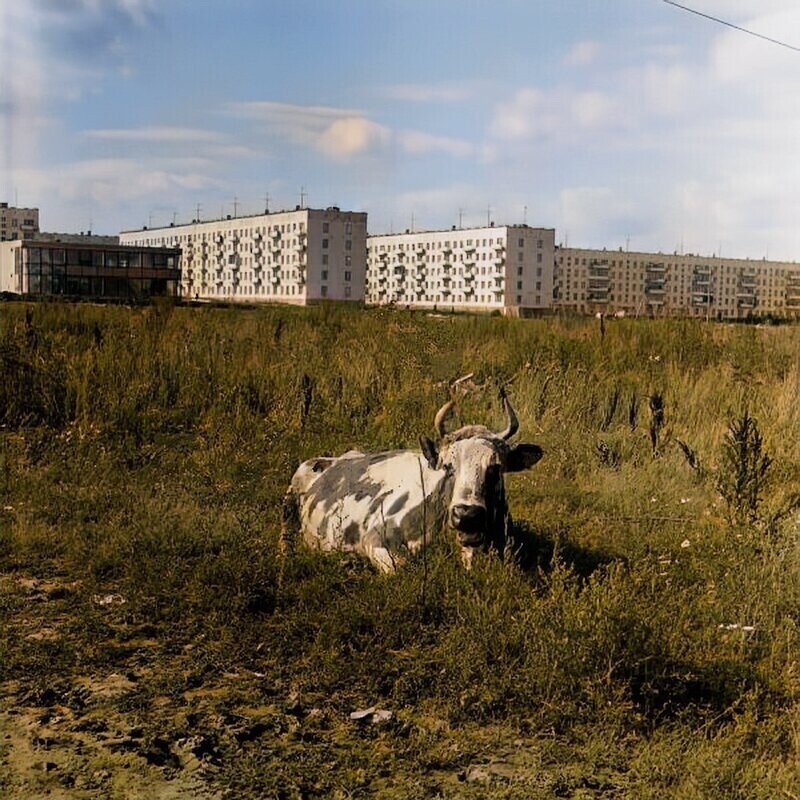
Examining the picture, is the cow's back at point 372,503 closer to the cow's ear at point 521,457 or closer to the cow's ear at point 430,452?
the cow's ear at point 430,452

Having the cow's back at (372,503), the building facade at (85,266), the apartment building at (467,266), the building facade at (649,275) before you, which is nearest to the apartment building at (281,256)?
the apartment building at (467,266)

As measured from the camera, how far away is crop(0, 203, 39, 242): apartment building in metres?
114

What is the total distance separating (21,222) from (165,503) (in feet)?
402

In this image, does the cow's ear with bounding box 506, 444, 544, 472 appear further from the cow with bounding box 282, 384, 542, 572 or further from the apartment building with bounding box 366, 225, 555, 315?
the apartment building with bounding box 366, 225, 555, 315

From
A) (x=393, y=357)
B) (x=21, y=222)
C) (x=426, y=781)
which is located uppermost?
(x=21, y=222)

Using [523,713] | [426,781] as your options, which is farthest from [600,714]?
[426,781]

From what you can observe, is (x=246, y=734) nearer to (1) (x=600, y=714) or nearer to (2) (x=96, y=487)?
(1) (x=600, y=714)

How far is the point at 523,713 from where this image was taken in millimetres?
4527

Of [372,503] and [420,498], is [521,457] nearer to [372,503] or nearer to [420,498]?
[420,498]

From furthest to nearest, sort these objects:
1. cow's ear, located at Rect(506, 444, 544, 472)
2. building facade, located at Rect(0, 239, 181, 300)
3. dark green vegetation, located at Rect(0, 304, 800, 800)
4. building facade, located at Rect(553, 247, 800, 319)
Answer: building facade, located at Rect(553, 247, 800, 319) < building facade, located at Rect(0, 239, 181, 300) < cow's ear, located at Rect(506, 444, 544, 472) < dark green vegetation, located at Rect(0, 304, 800, 800)

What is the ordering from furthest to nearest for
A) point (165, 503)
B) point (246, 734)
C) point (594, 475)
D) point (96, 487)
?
point (594, 475) < point (96, 487) < point (165, 503) < point (246, 734)

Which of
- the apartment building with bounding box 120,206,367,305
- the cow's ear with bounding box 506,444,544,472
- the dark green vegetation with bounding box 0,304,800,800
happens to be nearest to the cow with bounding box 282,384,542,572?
the cow's ear with bounding box 506,444,544,472

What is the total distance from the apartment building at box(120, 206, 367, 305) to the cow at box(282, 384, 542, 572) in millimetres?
88400

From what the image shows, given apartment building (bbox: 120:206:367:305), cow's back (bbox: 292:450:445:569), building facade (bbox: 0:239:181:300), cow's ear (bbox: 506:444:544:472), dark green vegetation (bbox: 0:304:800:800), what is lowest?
dark green vegetation (bbox: 0:304:800:800)
